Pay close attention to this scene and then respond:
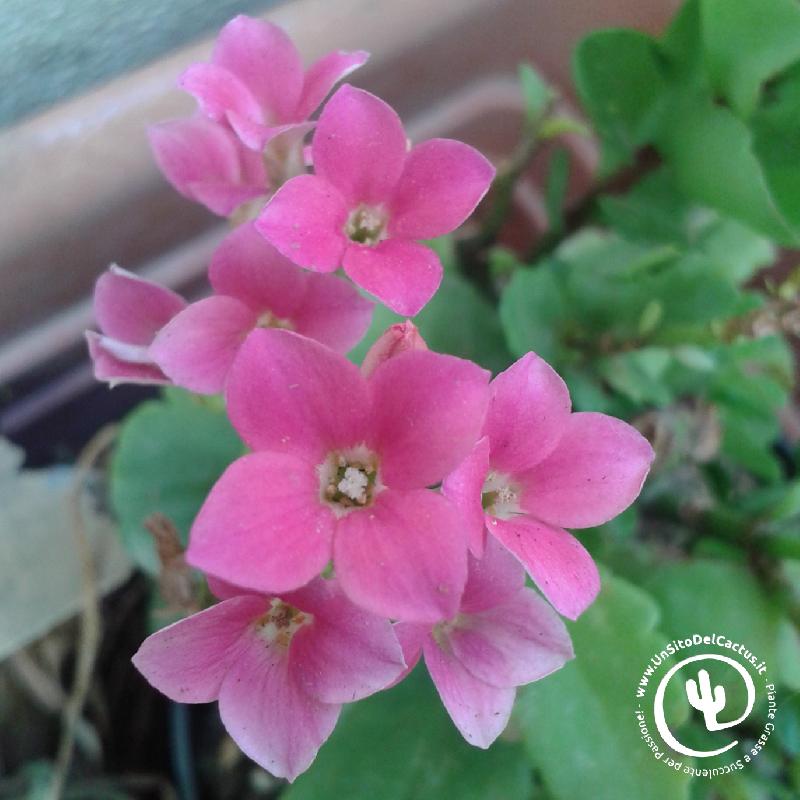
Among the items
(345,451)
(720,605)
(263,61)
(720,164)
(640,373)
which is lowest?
(720,605)

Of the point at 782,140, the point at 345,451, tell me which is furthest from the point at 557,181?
the point at 345,451

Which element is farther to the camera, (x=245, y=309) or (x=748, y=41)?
(x=748, y=41)

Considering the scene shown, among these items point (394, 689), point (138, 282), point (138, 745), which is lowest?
point (138, 745)

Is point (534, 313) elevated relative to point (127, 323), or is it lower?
lower

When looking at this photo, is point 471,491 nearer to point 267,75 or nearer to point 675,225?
point 267,75

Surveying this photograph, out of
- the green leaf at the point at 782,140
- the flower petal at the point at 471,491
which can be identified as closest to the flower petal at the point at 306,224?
the flower petal at the point at 471,491

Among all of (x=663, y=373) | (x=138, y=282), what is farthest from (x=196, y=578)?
(x=663, y=373)

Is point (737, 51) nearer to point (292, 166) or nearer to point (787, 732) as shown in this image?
point (292, 166)
